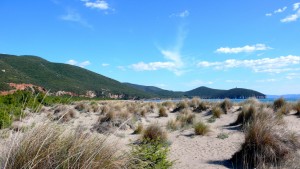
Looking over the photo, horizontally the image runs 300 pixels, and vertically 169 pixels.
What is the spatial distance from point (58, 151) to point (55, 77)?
9119 centimetres

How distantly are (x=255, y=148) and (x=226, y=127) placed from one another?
325 inches

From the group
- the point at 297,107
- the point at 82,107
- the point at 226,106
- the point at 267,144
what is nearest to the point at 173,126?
the point at 297,107

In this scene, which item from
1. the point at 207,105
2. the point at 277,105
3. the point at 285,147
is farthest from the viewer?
the point at 207,105

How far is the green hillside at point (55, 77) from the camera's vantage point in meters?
74.9

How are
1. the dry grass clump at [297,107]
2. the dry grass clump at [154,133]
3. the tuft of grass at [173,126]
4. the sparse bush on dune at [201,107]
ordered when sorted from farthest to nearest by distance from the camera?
the sparse bush on dune at [201,107] → the dry grass clump at [297,107] → the tuft of grass at [173,126] → the dry grass clump at [154,133]

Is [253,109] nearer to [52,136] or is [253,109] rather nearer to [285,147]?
[285,147]

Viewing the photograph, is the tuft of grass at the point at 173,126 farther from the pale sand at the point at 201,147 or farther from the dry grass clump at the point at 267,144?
the dry grass clump at the point at 267,144

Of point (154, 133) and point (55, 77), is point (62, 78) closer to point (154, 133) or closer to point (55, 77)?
point (55, 77)

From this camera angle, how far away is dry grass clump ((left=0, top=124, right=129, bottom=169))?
3859mm

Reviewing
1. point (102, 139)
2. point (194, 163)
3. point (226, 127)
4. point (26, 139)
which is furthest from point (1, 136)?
point (226, 127)

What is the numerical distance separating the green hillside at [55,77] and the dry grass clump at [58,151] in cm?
6234

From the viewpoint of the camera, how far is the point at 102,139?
14.4 ft

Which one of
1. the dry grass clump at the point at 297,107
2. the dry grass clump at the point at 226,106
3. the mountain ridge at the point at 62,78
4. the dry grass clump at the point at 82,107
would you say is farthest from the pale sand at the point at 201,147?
the mountain ridge at the point at 62,78

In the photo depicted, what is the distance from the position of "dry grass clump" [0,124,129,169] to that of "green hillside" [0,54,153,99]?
6234cm
